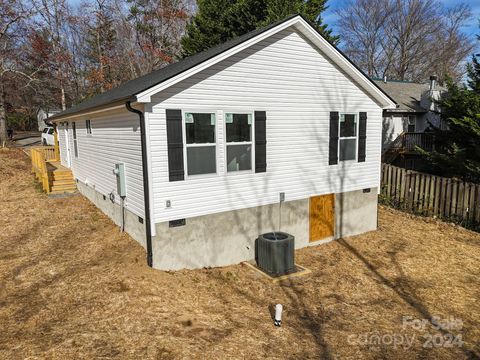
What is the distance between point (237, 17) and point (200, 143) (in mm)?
16597

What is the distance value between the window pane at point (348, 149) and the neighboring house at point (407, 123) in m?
11.2

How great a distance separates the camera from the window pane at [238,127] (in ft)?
28.4

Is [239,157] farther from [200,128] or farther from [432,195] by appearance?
[432,195]

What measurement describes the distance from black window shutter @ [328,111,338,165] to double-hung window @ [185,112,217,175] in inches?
165

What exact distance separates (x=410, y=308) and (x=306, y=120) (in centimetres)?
561

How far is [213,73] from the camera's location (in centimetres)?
825

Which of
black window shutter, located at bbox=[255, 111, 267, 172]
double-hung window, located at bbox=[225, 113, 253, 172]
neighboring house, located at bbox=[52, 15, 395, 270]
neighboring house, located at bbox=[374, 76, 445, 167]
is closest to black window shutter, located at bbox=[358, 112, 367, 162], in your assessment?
neighboring house, located at bbox=[52, 15, 395, 270]

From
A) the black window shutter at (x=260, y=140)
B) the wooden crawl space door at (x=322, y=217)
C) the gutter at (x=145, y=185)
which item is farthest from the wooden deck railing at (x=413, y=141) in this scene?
the gutter at (x=145, y=185)

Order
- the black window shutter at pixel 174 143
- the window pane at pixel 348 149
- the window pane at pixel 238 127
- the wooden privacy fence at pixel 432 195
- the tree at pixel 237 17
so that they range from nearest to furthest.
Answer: the black window shutter at pixel 174 143, the window pane at pixel 238 127, the window pane at pixel 348 149, the wooden privacy fence at pixel 432 195, the tree at pixel 237 17

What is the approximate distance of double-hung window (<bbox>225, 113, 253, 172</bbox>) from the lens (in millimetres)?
8664

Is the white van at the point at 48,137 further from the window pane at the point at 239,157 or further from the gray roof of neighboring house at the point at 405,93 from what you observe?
the gray roof of neighboring house at the point at 405,93

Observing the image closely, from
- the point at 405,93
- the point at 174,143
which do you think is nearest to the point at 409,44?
the point at 405,93

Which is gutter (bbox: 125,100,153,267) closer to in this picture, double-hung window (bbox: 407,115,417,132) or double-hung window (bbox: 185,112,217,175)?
double-hung window (bbox: 185,112,217,175)

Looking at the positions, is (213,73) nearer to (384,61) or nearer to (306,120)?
(306,120)
